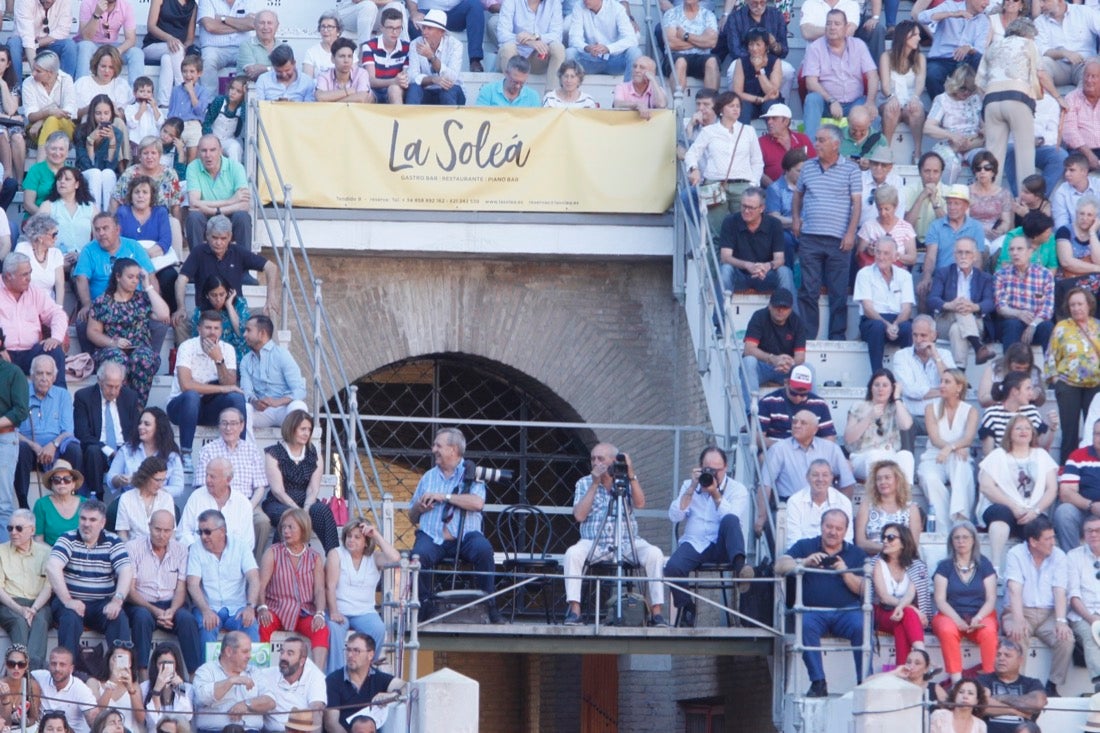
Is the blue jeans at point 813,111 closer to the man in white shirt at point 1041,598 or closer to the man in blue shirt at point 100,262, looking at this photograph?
the man in white shirt at point 1041,598

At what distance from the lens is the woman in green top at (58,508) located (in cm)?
1500

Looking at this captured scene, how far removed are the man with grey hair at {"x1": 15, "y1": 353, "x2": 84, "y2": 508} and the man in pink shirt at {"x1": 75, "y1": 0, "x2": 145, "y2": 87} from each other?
16.1 feet

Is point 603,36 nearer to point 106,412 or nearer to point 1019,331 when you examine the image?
point 1019,331

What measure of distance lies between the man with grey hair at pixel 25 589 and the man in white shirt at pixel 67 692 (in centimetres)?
51

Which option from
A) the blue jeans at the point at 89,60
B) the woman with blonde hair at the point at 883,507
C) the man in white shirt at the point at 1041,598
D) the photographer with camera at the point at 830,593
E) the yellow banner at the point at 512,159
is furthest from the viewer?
the blue jeans at the point at 89,60

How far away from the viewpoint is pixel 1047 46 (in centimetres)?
2084

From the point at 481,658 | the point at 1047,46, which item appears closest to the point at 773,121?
the point at 1047,46

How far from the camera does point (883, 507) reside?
15672 mm

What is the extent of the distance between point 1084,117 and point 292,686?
31.9ft

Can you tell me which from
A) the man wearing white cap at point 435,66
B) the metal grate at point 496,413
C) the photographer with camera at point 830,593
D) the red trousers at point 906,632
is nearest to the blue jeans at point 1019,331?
the photographer with camera at point 830,593

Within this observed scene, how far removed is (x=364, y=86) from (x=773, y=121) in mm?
3532

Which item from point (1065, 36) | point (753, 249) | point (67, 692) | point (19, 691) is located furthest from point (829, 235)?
point (19, 691)

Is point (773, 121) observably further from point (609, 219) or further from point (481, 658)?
point (481, 658)

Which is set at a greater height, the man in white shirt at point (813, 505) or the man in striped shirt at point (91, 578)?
the man in white shirt at point (813, 505)
